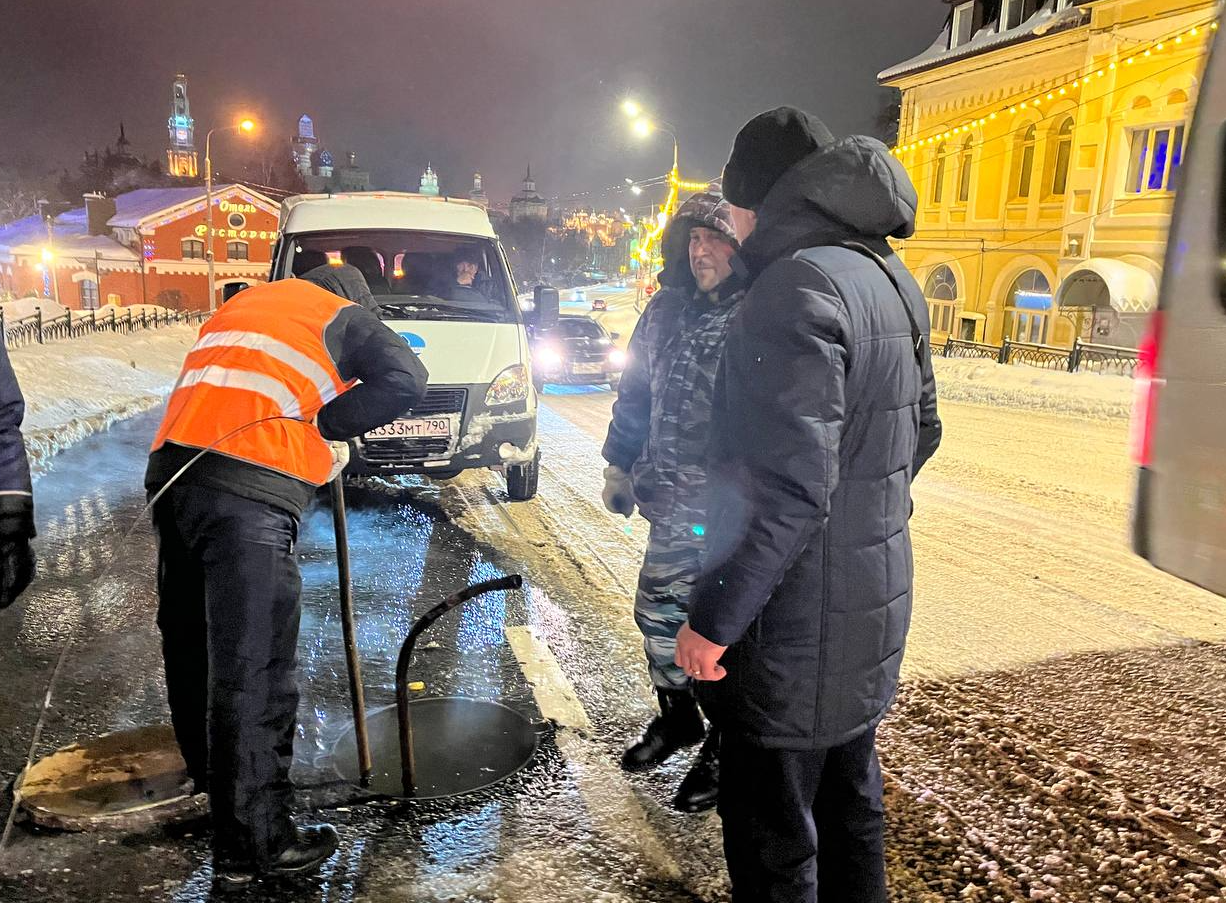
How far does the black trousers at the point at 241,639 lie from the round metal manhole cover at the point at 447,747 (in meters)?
0.61

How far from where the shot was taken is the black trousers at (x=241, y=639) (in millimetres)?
2613

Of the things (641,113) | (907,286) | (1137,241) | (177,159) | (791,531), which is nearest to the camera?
(791,531)

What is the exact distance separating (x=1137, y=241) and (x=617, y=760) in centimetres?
2332

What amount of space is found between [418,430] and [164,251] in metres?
52.3

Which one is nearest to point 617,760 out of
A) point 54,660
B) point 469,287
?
point 54,660

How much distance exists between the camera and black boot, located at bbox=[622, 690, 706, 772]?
11.1ft

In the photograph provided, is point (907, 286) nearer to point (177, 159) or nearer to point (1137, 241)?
point (1137, 241)

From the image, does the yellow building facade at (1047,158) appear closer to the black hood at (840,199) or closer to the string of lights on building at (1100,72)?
the string of lights on building at (1100,72)

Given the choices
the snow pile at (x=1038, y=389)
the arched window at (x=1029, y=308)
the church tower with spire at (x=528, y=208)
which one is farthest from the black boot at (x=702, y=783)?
the church tower with spire at (x=528, y=208)

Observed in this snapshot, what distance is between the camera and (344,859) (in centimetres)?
281

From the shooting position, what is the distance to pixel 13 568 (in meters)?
2.82

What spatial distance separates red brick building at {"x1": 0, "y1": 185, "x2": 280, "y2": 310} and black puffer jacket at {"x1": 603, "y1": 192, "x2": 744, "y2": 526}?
2027 inches

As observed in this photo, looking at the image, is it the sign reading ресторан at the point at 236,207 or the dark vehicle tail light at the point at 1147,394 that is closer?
the dark vehicle tail light at the point at 1147,394

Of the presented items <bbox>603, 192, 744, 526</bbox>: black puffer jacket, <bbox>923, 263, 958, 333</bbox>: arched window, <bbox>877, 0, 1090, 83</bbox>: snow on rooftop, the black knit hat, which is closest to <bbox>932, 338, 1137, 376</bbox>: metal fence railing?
<bbox>923, 263, 958, 333</bbox>: arched window
